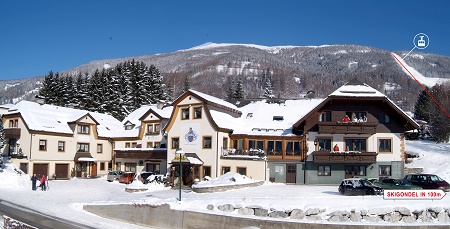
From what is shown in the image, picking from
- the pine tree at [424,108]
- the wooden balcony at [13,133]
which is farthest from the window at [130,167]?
the pine tree at [424,108]

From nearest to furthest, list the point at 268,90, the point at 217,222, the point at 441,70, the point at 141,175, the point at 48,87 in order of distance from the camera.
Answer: the point at 217,222, the point at 141,175, the point at 48,87, the point at 268,90, the point at 441,70

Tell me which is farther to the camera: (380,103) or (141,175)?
(141,175)

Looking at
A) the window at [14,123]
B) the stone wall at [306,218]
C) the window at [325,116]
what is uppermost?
the window at [325,116]

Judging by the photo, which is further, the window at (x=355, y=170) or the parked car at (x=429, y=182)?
the window at (x=355, y=170)

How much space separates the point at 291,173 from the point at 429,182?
14.4 m

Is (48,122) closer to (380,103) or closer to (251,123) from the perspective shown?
(251,123)

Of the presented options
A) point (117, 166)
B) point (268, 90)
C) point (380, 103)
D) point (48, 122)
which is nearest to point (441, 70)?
point (268, 90)

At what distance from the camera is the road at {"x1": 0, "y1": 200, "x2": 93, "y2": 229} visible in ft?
83.0

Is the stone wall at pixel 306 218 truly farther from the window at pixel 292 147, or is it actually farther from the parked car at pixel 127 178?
the parked car at pixel 127 178

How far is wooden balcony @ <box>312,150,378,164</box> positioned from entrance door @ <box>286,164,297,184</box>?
287 cm

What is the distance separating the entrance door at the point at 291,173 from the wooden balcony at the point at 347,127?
16.0 feet

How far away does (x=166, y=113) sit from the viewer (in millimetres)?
54906

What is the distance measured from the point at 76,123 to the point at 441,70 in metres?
89.9

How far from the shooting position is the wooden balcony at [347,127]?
41.5 m
